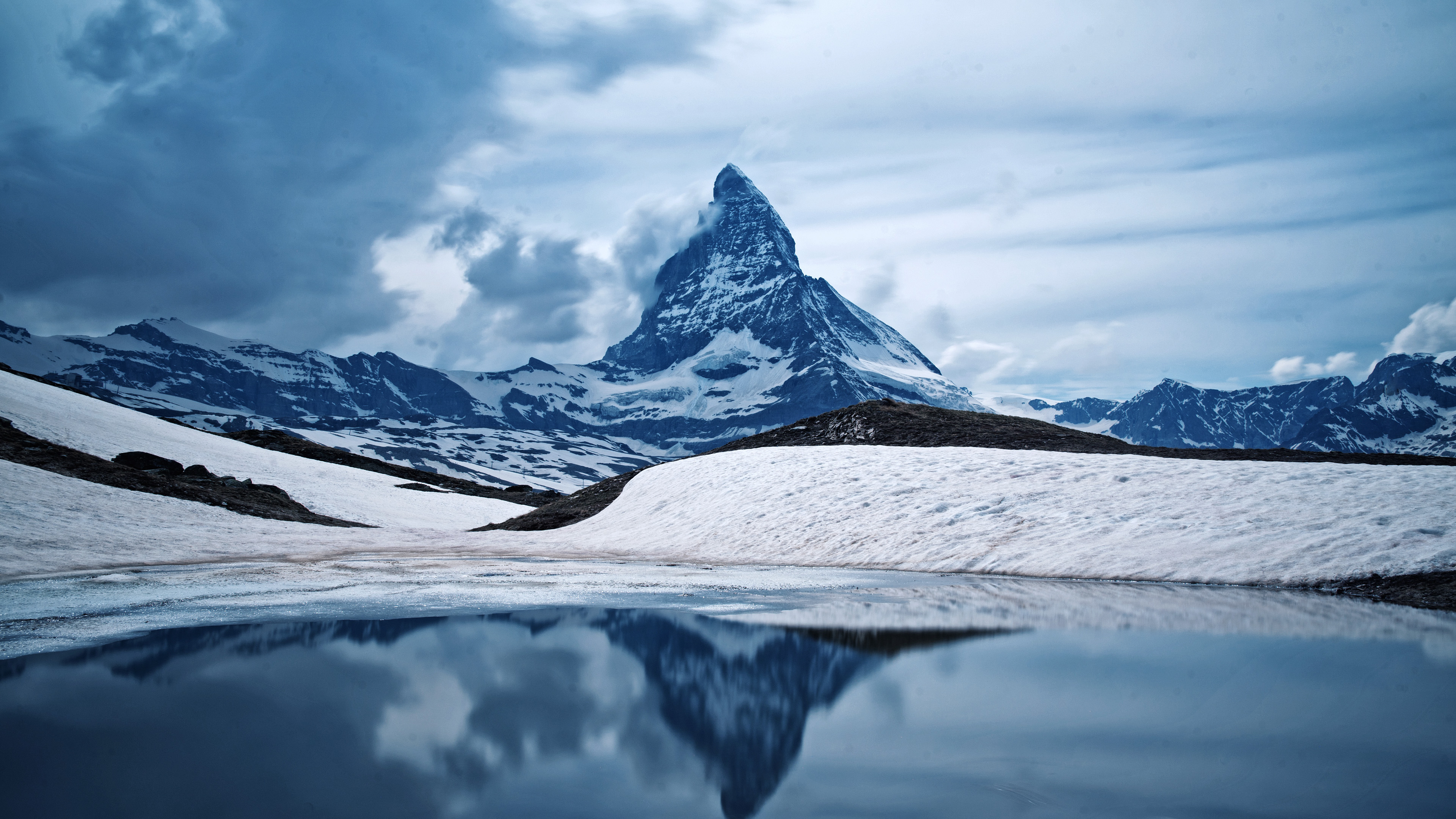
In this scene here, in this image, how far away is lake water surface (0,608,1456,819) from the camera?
614cm

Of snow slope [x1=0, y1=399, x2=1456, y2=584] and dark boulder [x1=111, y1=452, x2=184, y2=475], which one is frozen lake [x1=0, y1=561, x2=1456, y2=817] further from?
dark boulder [x1=111, y1=452, x2=184, y2=475]

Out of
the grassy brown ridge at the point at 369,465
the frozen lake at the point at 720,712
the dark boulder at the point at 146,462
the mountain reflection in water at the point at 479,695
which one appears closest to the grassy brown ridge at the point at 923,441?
the dark boulder at the point at 146,462

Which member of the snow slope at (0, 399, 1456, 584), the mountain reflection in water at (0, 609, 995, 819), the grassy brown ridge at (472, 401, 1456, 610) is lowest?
the mountain reflection in water at (0, 609, 995, 819)

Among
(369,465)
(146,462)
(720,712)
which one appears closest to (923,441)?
(720,712)

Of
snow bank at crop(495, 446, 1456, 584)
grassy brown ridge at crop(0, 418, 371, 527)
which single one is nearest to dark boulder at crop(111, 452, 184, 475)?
grassy brown ridge at crop(0, 418, 371, 527)

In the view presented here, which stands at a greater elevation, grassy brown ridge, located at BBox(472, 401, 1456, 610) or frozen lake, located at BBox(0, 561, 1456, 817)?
grassy brown ridge, located at BBox(472, 401, 1456, 610)

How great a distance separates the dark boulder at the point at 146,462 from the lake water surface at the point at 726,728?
3254 centimetres

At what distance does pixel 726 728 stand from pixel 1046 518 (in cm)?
2190

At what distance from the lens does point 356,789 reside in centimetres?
627

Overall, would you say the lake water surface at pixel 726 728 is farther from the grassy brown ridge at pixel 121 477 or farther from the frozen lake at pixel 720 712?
the grassy brown ridge at pixel 121 477

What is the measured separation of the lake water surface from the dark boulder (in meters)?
32.5

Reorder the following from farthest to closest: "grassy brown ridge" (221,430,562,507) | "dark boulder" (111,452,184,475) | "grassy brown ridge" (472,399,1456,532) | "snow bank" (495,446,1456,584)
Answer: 1. "grassy brown ridge" (221,430,562,507)
2. "dark boulder" (111,452,184,475)
3. "grassy brown ridge" (472,399,1456,532)
4. "snow bank" (495,446,1456,584)

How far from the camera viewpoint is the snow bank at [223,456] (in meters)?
39.8

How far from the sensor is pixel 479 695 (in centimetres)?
905
